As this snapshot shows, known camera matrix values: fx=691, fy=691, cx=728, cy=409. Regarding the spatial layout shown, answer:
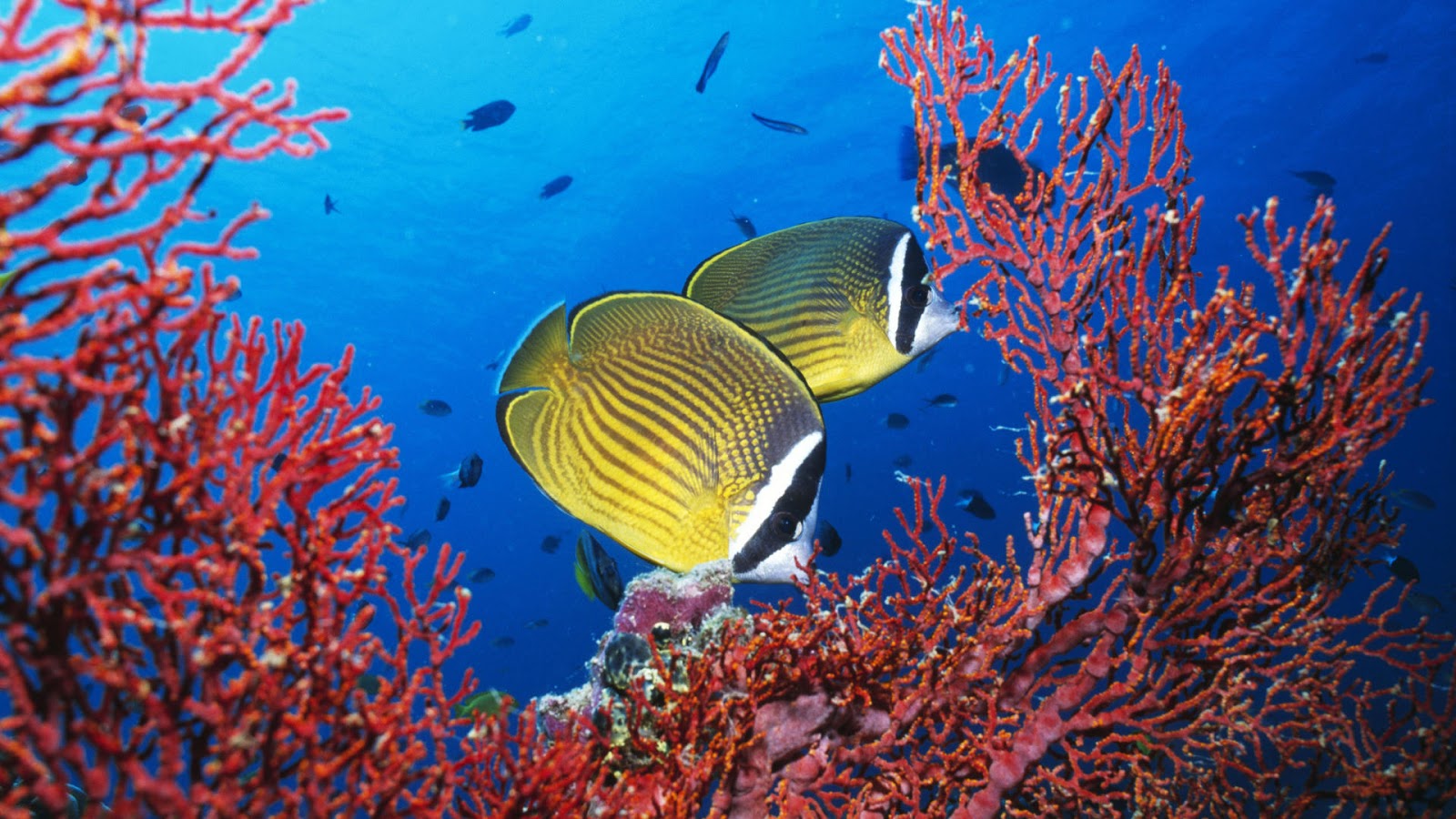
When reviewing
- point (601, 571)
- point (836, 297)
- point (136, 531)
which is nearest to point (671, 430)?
point (836, 297)

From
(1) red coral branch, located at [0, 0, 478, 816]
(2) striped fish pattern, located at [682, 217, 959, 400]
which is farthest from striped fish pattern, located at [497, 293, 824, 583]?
(1) red coral branch, located at [0, 0, 478, 816]

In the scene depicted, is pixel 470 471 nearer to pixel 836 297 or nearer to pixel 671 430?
pixel 836 297

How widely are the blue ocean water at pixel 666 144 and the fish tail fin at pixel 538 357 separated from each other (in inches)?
426

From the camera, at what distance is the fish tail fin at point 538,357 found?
232 centimetres

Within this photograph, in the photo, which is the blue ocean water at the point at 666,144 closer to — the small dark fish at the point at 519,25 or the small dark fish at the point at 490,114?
the small dark fish at the point at 519,25

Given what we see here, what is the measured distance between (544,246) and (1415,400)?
1194 inches

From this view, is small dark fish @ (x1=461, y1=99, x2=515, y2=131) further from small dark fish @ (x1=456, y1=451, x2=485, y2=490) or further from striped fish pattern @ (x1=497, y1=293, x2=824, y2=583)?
striped fish pattern @ (x1=497, y1=293, x2=824, y2=583)

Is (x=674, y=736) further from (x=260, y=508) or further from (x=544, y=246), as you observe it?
(x=544, y=246)

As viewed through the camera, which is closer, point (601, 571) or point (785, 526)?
point (785, 526)

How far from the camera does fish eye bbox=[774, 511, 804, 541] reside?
220 cm

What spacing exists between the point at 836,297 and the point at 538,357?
1.27 meters

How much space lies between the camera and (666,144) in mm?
23953

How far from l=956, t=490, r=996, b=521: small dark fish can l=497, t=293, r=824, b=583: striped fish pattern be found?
7431mm

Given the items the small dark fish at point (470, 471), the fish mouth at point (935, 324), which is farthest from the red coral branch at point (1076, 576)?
the small dark fish at point (470, 471)
